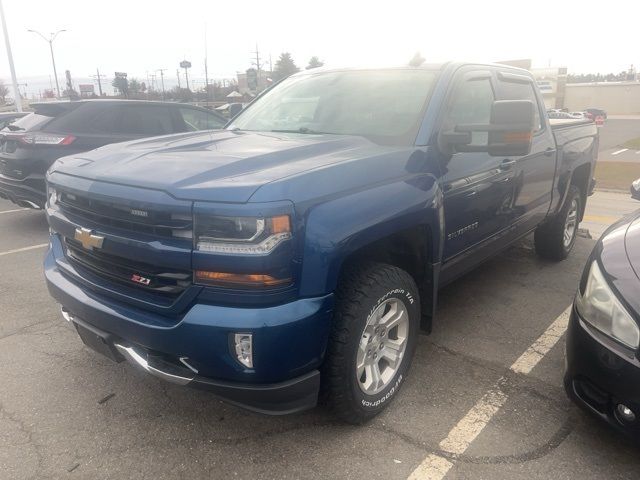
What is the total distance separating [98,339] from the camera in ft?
8.24

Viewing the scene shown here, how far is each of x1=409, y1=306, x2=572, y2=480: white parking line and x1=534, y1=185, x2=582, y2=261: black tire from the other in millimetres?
1738

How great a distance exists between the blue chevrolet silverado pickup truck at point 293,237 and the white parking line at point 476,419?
0.39m

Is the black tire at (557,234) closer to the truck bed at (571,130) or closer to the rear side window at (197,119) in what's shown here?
the truck bed at (571,130)

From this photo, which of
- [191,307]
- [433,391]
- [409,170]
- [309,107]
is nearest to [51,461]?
[191,307]

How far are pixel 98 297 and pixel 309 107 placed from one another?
6.43ft

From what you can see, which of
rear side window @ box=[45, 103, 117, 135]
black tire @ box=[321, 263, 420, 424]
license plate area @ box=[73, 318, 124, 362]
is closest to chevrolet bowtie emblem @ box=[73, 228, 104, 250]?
license plate area @ box=[73, 318, 124, 362]

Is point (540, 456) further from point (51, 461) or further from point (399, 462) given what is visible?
point (51, 461)

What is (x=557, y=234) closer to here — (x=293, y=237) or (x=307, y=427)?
(x=307, y=427)

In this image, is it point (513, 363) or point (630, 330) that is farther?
point (513, 363)

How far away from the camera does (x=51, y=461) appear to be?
8.10ft

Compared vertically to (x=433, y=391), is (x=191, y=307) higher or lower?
higher

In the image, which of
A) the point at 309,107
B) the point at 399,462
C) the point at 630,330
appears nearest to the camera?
the point at 630,330

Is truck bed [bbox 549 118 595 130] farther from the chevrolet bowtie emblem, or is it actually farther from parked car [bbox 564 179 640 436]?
the chevrolet bowtie emblem

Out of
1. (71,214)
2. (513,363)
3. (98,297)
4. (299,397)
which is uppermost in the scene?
(71,214)
